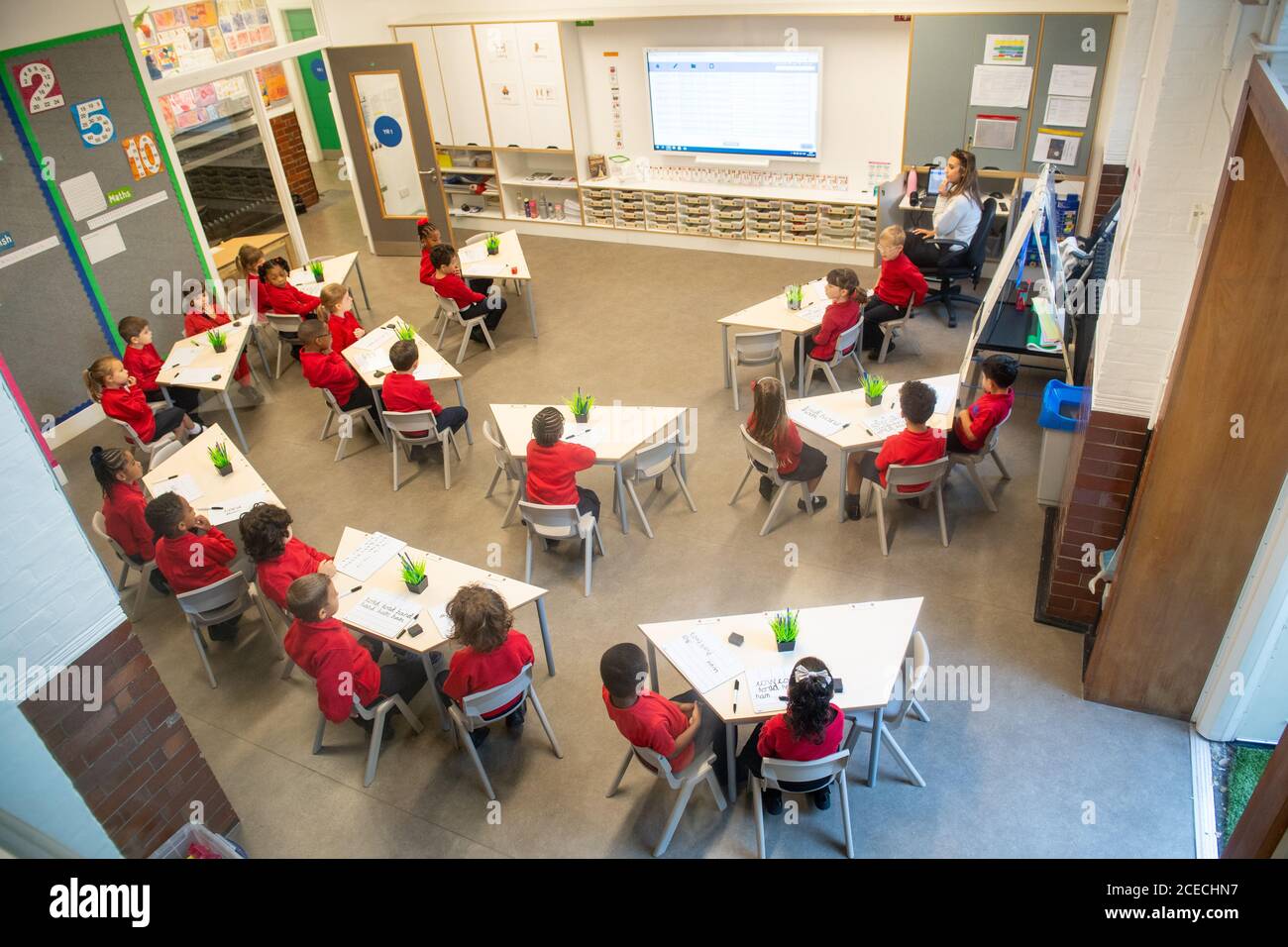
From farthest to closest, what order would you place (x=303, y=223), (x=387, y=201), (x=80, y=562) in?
1. (x=303, y=223)
2. (x=387, y=201)
3. (x=80, y=562)

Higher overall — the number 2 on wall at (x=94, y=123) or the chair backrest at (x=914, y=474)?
the number 2 on wall at (x=94, y=123)

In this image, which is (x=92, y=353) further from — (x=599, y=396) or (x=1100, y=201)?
(x=1100, y=201)

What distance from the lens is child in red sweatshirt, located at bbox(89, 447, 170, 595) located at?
496cm

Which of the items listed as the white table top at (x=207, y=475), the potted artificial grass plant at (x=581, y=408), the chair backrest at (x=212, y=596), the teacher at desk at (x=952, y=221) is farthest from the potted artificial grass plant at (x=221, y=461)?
the teacher at desk at (x=952, y=221)

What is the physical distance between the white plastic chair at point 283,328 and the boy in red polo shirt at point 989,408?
211 inches

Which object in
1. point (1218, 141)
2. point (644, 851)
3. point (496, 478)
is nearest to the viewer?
point (1218, 141)

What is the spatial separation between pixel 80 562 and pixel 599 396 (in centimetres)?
445

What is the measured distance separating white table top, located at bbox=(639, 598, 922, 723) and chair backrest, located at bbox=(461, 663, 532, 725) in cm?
61

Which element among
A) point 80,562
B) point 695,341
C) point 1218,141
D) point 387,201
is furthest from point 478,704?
point 387,201

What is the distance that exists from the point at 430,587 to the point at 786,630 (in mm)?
1823

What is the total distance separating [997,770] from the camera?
13.4ft

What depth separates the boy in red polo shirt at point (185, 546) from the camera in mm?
4621

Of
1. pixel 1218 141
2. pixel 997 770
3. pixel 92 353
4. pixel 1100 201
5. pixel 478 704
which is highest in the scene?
pixel 1218 141

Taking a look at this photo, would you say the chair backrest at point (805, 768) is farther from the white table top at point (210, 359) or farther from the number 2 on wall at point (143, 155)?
the number 2 on wall at point (143, 155)
